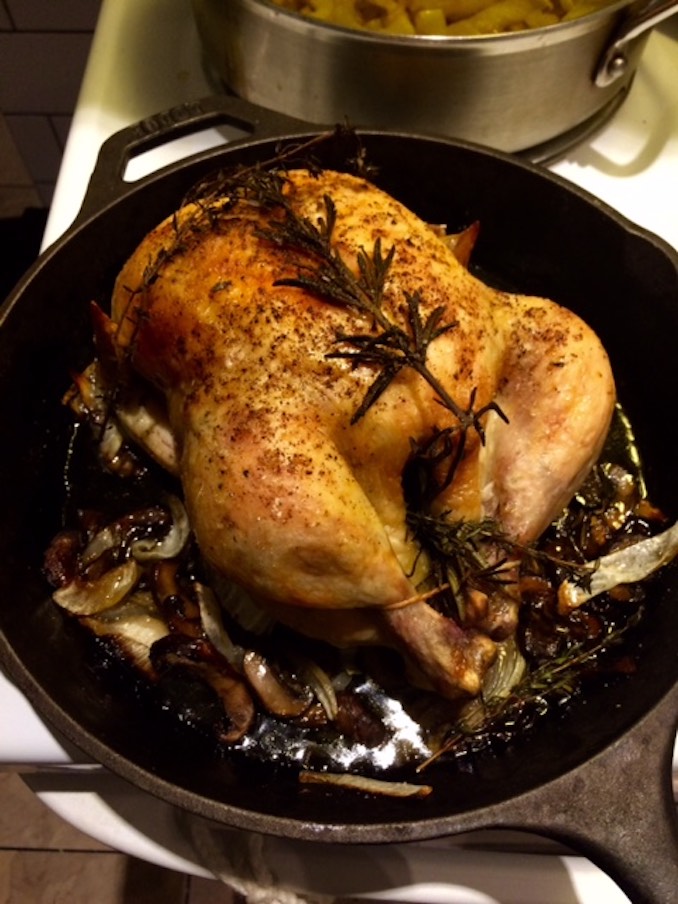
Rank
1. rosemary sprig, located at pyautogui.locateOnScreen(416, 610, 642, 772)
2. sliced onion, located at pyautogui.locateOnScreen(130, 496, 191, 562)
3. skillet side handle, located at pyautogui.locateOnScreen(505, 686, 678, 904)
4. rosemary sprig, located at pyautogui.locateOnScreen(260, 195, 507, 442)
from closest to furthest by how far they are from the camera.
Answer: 1. skillet side handle, located at pyautogui.locateOnScreen(505, 686, 678, 904)
2. rosemary sprig, located at pyautogui.locateOnScreen(260, 195, 507, 442)
3. rosemary sprig, located at pyautogui.locateOnScreen(416, 610, 642, 772)
4. sliced onion, located at pyautogui.locateOnScreen(130, 496, 191, 562)

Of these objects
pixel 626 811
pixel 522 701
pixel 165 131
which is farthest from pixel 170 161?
pixel 626 811

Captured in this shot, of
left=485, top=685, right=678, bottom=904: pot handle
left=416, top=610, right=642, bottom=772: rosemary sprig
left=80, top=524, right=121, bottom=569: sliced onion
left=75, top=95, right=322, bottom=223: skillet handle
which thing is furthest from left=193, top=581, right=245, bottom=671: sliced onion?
left=75, top=95, right=322, bottom=223: skillet handle

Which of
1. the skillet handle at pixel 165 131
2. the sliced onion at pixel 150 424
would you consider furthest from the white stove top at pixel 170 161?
the sliced onion at pixel 150 424

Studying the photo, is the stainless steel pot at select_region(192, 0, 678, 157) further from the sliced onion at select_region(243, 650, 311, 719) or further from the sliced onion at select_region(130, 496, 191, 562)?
the sliced onion at select_region(243, 650, 311, 719)

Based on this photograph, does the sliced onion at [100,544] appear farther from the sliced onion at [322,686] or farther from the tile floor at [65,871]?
the tile floor at [65,871]

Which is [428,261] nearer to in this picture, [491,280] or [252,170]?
[252,170]

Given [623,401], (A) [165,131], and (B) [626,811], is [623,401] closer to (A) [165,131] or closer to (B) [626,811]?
(B) [626,811]
